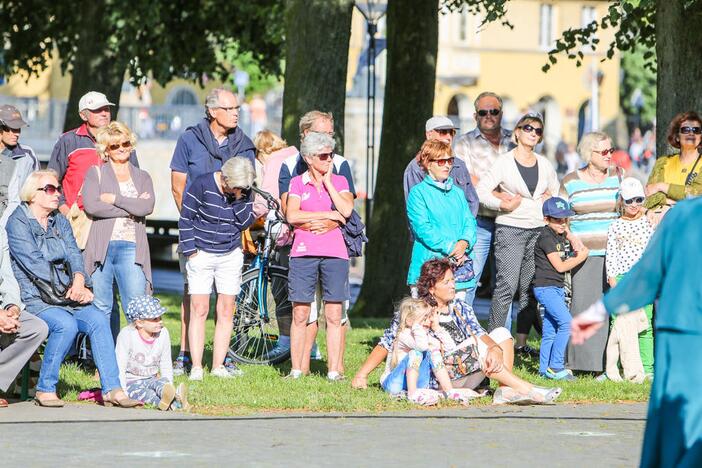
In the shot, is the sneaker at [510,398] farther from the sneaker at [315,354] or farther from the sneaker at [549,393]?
the sneaker at [315,354]

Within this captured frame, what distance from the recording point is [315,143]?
11969mm

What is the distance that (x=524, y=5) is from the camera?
78.1 meters

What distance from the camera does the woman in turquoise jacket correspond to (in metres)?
12.0

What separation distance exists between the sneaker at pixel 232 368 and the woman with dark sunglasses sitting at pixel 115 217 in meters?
0.98

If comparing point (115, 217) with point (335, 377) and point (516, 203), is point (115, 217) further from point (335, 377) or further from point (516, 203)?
point (516, 203)

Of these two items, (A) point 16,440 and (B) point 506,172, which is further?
(B) point 506,172

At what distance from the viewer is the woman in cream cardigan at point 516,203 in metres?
12.9

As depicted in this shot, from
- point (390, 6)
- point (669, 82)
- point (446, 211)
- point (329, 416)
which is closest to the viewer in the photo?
point (329, 416)

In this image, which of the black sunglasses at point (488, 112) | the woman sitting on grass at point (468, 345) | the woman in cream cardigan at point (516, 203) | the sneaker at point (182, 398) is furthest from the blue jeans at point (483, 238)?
the sneaker at point (182, 398)

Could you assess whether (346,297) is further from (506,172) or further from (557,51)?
(557,51)

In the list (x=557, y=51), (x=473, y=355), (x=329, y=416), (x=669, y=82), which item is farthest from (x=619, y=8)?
(x=329, y=416)

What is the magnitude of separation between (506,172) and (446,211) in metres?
1.12

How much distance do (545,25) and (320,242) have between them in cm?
6880

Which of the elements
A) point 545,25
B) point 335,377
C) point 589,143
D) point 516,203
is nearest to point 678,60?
point 589,143
